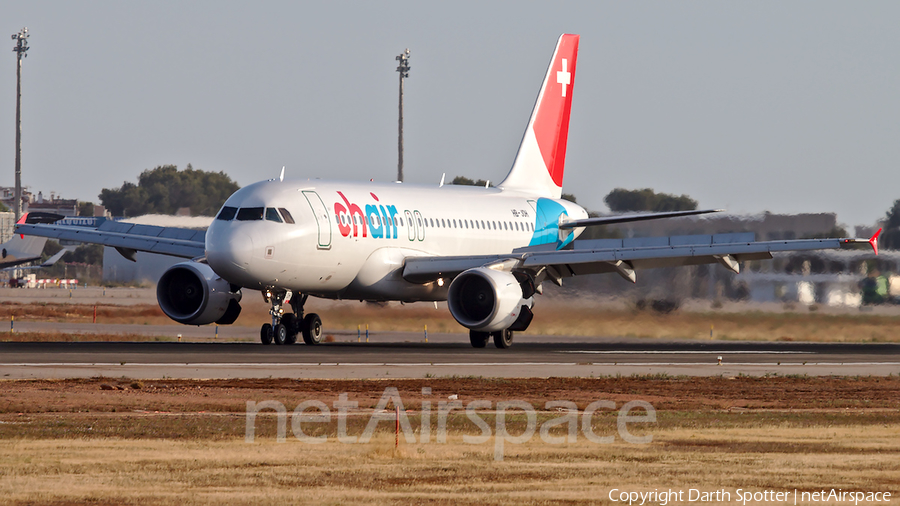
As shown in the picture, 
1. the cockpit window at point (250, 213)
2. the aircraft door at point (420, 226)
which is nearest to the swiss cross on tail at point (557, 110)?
the aircraft door at point (420, 226)

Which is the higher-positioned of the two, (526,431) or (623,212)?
(623,212)

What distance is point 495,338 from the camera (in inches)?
1373

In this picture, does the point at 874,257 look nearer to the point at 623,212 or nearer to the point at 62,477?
the point at 623,212

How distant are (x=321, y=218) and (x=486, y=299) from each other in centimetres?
461

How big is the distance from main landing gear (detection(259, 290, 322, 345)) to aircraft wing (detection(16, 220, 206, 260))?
3.92m

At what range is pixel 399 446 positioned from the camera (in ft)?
43.9

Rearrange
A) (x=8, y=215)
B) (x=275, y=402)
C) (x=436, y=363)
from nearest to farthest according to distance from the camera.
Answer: (x=275, y=402)
(x=436, y=363)
(x=8, y=215)

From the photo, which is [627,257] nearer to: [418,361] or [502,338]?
[502,338]

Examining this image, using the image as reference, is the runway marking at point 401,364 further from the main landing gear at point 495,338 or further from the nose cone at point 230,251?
the main landing gear at point 495,338

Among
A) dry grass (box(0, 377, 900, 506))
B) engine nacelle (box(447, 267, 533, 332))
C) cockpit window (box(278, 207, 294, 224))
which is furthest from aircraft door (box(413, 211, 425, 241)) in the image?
dry grass (box(0, 377, 900, 506))

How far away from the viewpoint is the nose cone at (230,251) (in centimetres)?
3080

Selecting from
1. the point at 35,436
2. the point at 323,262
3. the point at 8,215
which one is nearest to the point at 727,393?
the point at 35,436

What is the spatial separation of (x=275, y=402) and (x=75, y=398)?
2.88m

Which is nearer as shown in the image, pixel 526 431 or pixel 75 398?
pixel 526 431
